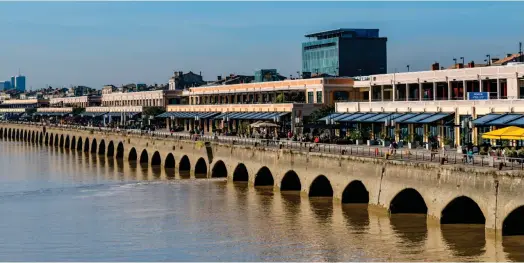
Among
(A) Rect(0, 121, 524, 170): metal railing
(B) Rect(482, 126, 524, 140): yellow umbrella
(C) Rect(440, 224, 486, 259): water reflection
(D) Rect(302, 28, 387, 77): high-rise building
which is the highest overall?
(D) Rect(302, 28, 387, 77): high-rise building

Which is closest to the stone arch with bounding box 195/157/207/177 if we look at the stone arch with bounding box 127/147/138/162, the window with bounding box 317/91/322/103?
the window with bounding box 317/91/322/103

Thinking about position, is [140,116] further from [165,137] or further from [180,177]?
[180,177]

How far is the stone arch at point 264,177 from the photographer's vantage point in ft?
250

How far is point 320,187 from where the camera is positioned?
67.3 meters

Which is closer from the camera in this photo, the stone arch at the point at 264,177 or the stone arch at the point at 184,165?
the stone arch at the point at 264,177

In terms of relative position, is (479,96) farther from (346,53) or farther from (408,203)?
(346,53)

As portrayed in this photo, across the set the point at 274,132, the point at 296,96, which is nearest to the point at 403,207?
the point at 274,132

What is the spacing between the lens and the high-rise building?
17725 centimetres

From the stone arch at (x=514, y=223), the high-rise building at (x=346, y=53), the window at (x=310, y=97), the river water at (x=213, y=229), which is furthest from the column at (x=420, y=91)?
the high-rise building at (x=346, y=53)

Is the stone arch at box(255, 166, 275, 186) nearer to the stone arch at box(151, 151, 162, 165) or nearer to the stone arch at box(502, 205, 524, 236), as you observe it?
the stone arch at box(502, 205, 524, 236)

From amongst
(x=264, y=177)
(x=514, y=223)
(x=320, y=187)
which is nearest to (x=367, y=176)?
(x=320, y=187)

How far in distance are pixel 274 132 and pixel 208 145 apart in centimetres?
2028

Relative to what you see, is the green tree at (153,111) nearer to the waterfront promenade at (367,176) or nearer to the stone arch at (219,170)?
the waterfront promenade at (367,176)

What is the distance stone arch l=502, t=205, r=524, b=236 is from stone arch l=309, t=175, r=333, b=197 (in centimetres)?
2239
